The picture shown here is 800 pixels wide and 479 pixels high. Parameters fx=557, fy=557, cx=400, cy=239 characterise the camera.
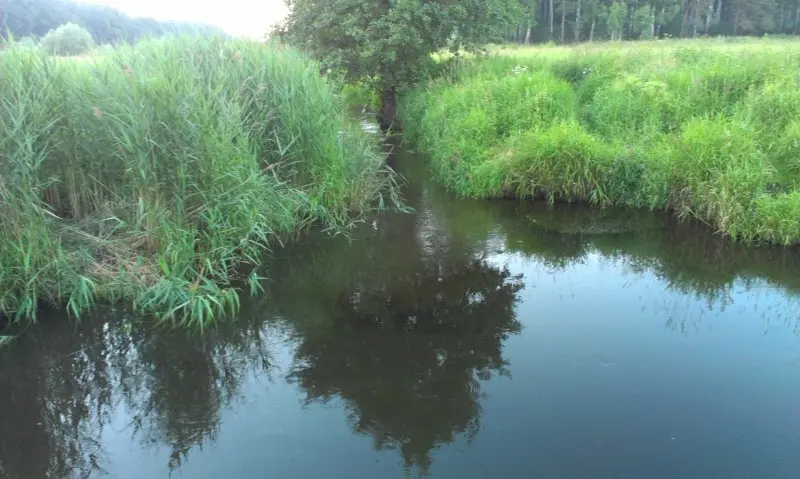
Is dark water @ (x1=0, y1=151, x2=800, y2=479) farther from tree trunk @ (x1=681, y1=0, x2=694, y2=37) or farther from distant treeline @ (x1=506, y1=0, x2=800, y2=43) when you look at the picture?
tree trunk @ (x1=681, y1=0, x2=694, y2=37)

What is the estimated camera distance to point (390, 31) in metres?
12.1

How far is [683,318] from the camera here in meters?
5.29

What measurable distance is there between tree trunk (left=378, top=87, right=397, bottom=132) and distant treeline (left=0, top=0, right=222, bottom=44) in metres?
6.87

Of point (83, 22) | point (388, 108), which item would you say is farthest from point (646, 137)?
point (83, 22)

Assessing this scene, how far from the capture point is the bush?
20.4ft

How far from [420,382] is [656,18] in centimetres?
4548

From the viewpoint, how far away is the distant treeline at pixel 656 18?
3866 centimetres

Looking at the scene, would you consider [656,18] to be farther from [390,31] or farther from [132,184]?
[132,184]

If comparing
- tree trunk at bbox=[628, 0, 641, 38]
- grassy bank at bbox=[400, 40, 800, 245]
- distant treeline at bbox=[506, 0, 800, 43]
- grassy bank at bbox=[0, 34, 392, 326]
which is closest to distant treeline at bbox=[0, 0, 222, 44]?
grassy bank at bbox=[0, 34, 392, 326]

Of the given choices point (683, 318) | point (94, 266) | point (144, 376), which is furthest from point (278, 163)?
point (683, 318)

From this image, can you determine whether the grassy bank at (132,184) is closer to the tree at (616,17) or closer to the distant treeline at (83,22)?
the distant treeline at (83,22)

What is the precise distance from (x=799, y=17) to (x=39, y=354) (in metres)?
52.9

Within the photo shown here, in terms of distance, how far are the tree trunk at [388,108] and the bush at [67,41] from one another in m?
8.26

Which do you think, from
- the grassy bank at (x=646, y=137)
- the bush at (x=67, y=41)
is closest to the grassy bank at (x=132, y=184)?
the bush at (x=67, y=41)
